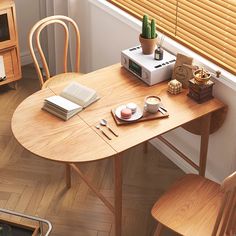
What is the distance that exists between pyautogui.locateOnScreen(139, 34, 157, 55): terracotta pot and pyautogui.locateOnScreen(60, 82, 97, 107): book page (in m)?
0.40

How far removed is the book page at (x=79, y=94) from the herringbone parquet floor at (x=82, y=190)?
28.2 inches

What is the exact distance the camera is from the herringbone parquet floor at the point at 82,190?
8.95 ft

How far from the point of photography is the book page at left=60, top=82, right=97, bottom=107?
7.95 feet

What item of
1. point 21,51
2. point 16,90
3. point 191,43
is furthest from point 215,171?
point 21,51

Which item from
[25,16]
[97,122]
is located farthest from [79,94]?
[25,16]

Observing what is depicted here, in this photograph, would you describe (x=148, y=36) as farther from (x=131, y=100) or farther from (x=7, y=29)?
(x=7, y=29)

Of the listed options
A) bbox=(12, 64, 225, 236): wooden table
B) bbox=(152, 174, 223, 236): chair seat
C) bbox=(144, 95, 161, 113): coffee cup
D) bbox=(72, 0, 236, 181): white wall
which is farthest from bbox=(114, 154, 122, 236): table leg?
bbox=(72, 0, 236, 181): white wall

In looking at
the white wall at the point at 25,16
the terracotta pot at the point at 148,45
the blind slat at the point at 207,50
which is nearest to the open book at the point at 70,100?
the terracotta pot at the point at 148,45

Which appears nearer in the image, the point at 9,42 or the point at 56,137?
the point at 56,137

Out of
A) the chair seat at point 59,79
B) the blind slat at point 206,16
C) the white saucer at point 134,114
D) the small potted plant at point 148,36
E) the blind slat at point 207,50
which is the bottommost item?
the chair seat at point 59,79

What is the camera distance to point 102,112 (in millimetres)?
2396

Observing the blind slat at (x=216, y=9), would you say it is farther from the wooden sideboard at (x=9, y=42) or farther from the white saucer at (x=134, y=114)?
the wooden sideboard at (x=9, y=42)

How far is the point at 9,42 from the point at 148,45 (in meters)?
1.37

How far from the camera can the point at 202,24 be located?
2592mm
